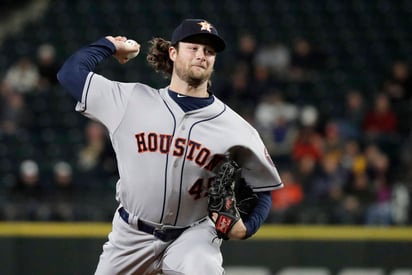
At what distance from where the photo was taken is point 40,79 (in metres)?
11.5

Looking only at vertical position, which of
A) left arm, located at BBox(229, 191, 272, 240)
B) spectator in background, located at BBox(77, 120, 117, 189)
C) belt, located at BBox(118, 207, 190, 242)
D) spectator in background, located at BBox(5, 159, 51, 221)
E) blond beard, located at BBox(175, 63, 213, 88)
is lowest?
spectator in background, located at BBox(5, 159, 51, 221)

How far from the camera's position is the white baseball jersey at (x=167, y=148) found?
4.29 meters

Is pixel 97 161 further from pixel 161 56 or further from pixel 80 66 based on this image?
pixel 80 66

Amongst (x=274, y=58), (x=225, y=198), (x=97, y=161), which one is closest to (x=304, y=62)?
(x=274, y=58)

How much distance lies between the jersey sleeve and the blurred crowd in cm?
439

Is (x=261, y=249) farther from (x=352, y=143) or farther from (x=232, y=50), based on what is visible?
(x=232, y=50)

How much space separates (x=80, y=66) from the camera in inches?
173

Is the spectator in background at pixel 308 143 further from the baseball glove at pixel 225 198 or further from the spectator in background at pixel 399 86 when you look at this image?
the baseball glove at pixel 225 198

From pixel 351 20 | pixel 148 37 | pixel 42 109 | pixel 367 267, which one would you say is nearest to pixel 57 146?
pixel 42 109

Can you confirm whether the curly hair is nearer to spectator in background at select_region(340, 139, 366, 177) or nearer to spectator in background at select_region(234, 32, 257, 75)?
spectator in background at select_region(340, 139, 366, 177)

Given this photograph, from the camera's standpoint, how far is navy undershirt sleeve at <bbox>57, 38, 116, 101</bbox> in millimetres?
4355

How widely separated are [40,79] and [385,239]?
5397 millimetres

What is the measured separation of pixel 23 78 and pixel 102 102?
727cm

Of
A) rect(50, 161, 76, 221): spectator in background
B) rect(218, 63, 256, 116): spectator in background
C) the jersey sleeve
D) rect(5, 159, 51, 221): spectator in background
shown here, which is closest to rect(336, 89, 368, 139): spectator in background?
rect(218, 63, 256, 116): spectator in background
